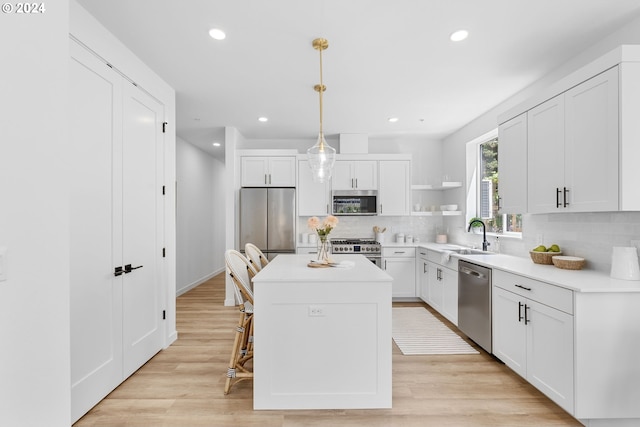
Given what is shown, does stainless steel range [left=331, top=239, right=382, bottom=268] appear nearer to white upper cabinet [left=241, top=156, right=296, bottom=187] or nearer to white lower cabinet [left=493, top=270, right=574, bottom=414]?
white upper cabinet [left=241, top=156, right=296, bottom=187]

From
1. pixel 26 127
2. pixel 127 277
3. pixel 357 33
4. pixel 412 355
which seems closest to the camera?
pixel 26 127

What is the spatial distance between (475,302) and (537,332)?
2.84ft

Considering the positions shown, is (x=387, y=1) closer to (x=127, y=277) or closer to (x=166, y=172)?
(x=166, y=172)

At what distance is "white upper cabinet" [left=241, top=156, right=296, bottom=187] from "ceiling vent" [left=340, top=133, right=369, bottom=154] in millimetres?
891

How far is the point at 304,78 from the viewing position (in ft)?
10.4

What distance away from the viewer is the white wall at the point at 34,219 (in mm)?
1058

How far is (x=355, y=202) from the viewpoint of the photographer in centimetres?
520

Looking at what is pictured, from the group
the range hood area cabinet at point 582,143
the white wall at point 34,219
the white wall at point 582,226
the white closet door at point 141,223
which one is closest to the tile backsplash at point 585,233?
the white wall at point 582,226

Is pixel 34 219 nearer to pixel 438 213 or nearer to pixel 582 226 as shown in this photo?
pixel 582 226

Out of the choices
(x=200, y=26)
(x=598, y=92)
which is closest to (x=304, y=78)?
(x=200, y=26)

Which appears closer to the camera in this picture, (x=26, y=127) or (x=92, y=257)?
(x=26, y=127)

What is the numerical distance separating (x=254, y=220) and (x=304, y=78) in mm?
2409

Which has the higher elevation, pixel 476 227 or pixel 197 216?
pixel 197 216

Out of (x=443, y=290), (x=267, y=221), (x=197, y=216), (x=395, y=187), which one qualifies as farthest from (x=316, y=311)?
(x=197, y=216)
